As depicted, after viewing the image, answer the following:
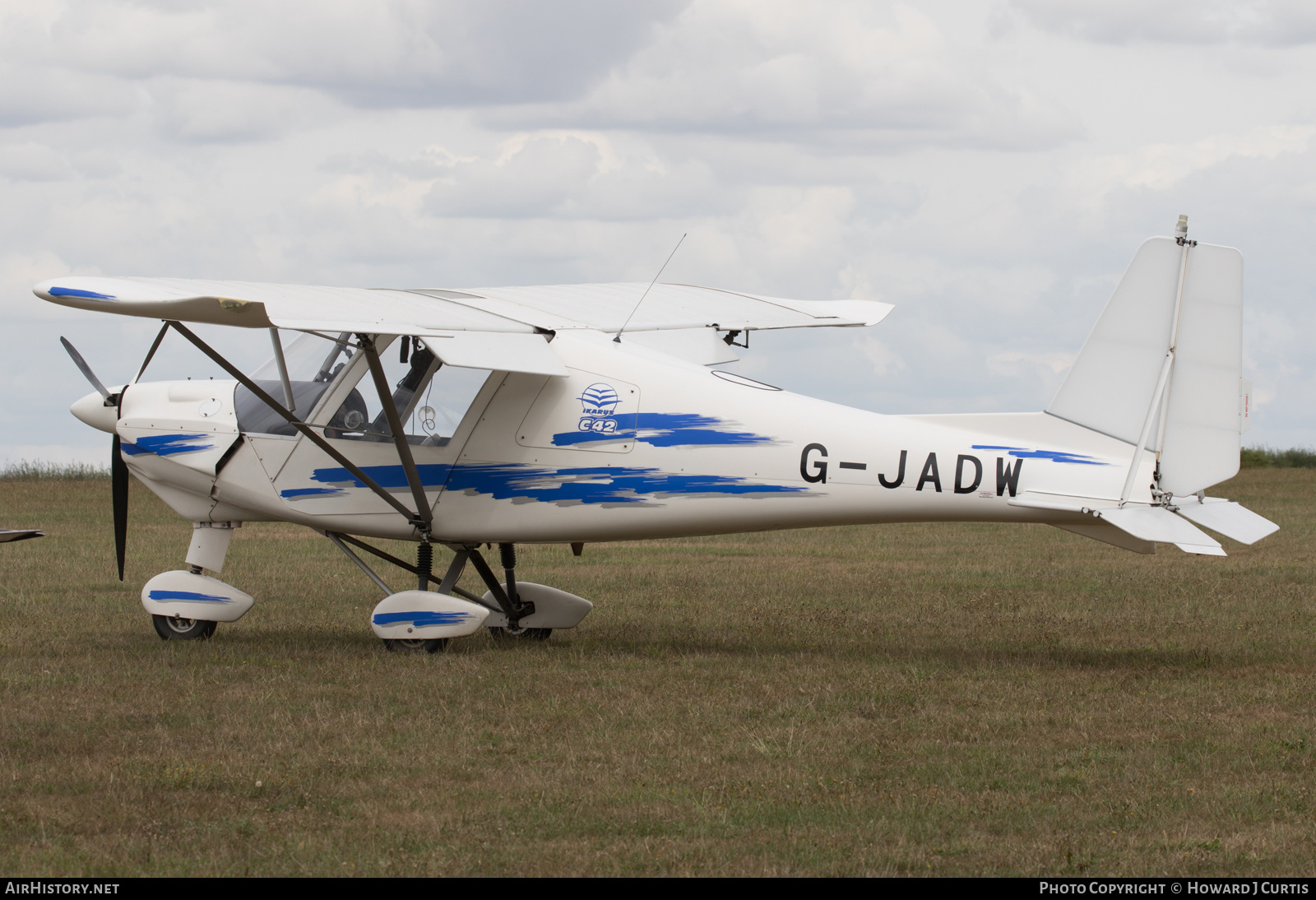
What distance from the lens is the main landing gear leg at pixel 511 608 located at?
1138 cm

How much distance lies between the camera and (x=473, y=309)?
411 inches

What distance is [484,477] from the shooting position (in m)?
10.3

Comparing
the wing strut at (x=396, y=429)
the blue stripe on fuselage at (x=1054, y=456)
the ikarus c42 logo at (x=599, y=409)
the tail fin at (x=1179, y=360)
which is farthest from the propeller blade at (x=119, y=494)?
the tail fin at (x=1179, y=360)

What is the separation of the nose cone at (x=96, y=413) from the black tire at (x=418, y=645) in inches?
120

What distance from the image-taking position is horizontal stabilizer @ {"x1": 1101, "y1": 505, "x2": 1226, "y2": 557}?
28.2 feet

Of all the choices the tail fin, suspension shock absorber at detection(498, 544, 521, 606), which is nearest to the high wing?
suspension shock absorber at detection(498, 544, 521, 606)

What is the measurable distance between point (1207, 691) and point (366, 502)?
6171 millimetres

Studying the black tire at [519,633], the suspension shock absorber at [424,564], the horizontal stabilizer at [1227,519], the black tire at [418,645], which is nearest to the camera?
the horizontal stabilizer at [1227,519]

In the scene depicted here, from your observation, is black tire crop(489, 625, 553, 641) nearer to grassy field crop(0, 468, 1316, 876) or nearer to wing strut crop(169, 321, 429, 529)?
grassy field crop(0, 468, 1316, 876)

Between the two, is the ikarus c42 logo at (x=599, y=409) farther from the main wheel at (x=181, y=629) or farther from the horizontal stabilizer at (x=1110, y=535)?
the main wheel at (x=181, y=629)

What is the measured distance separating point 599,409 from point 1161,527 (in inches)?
158

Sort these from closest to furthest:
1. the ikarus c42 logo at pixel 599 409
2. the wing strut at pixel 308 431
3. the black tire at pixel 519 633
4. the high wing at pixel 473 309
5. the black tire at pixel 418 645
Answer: the high wing at pixel 473 309, the wing strut at pixel 308 431, the ikarus c42 logo at pixel 599 409, the black tire at pixel 418 645, the black tire at pixel 519 633
